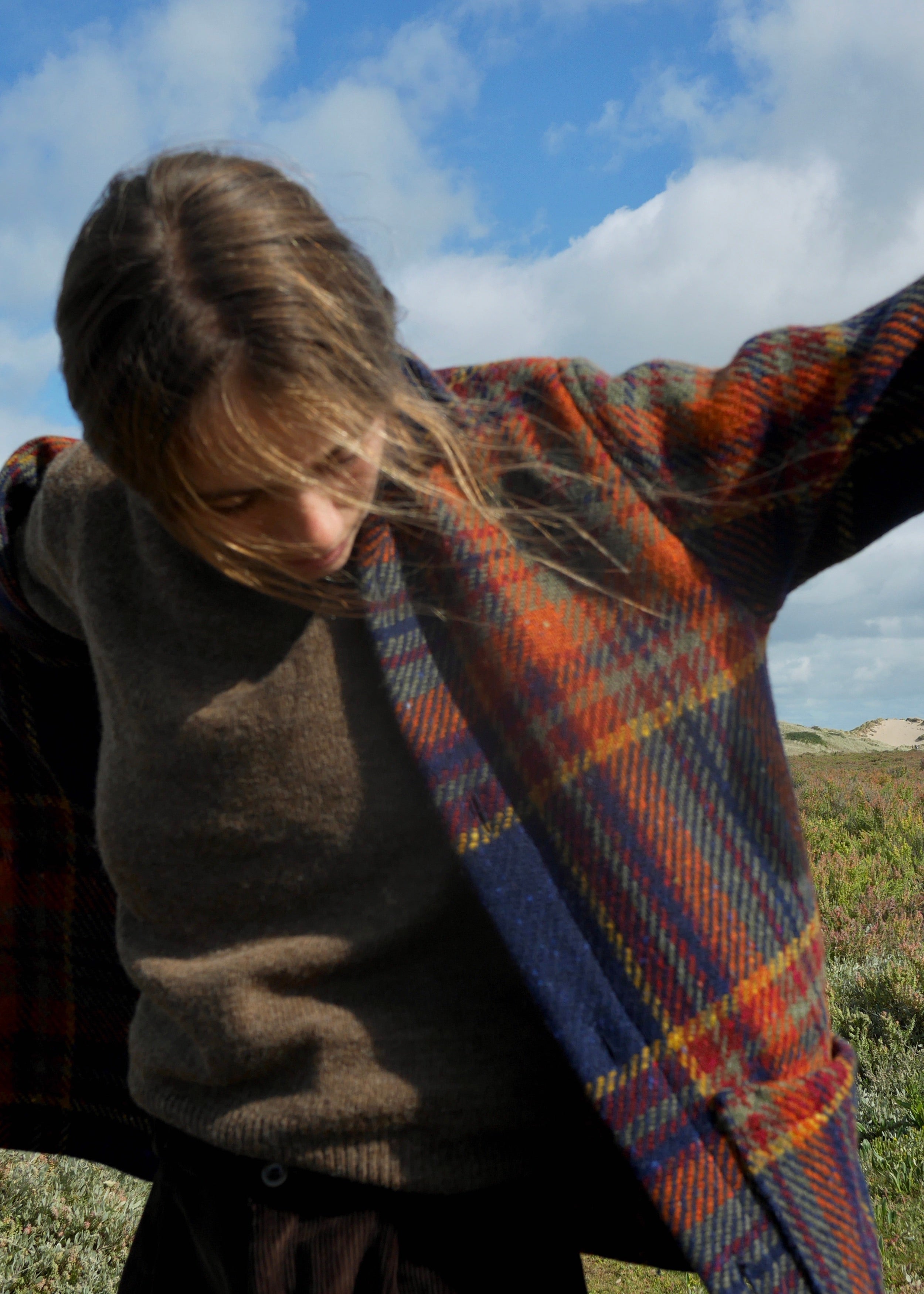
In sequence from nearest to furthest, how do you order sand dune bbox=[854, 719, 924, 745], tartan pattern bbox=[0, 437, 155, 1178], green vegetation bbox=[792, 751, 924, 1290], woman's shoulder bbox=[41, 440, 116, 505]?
woman's shoulder bbox=[41, 440, 116, 505] < tartan pattern bbox=[0, 437, 155, 1178] < green vegetation bbox=[792, 751, 924, 1290] < sand dune bbox=[854, 719, 924, 745]

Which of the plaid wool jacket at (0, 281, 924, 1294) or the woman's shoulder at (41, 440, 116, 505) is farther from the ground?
the woman's shoulder at (41, 440, 116, 505)

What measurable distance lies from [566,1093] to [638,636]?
24.8 inches

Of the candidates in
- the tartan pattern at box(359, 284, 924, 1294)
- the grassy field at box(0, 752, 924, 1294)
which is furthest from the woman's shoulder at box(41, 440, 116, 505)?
the grassy field at box(0, 752, 924, 1294)

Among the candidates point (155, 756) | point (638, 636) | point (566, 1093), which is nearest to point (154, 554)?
point (155, 756)

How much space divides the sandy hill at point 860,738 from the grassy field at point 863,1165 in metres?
11.7

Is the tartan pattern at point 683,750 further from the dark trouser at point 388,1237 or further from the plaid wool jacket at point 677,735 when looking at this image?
the dark trouser at point 388,1237

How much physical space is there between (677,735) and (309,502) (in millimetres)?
574

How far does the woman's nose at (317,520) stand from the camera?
1385 millimetres

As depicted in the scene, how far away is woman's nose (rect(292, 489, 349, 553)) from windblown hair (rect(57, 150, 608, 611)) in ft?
0.09

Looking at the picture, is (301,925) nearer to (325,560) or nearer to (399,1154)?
(399,1154)

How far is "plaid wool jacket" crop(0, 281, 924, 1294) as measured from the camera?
127cm

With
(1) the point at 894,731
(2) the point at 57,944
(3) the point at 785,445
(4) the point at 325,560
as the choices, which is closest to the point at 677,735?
(3) the point at 785,445

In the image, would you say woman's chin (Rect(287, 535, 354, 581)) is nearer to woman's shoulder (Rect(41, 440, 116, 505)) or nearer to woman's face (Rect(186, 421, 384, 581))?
woman's face (Rect(186, 421, 384, 581))

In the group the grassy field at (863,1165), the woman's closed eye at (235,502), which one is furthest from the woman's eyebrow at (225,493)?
the grassy field at (863,1165)
